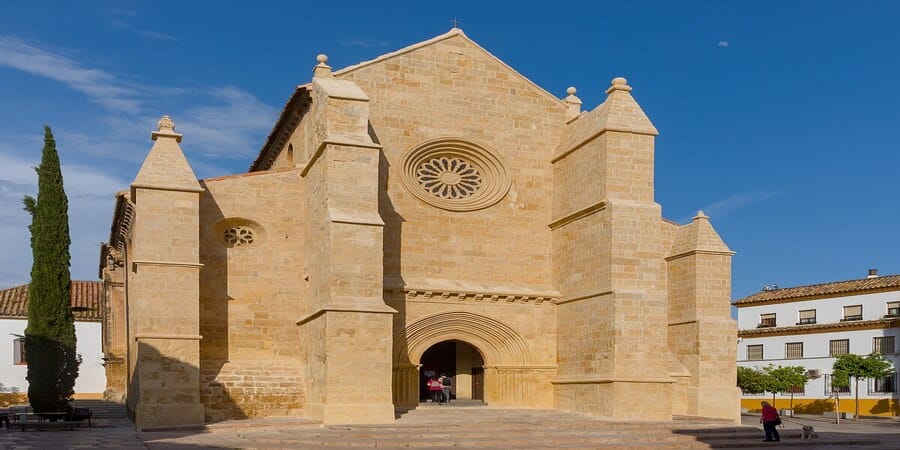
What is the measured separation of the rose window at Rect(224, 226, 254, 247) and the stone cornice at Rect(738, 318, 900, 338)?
28.4m

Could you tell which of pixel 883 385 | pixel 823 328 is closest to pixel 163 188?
pixel 883 385

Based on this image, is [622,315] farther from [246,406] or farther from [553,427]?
[246,406]

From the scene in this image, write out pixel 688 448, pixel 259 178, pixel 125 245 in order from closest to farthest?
→ 1. pixel 688 448
2. pixel 259 178
3. pixel 125 245

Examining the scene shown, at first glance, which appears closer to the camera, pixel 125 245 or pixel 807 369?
pixel 125 245

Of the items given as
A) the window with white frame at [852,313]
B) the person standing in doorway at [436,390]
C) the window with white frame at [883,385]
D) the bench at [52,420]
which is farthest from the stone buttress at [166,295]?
the window with white frame at [852,313]

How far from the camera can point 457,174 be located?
22.5 meters

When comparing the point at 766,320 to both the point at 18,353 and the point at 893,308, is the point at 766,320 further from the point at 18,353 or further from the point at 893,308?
the point at 18,353

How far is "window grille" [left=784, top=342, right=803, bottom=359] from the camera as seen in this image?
42406 mm

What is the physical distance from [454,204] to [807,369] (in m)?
26.1

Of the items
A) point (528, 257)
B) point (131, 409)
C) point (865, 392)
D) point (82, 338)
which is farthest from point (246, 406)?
point (865, 392)

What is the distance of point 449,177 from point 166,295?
283 inches

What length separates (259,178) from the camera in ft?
69.4

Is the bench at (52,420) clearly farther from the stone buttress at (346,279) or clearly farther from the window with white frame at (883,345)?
the window with white frame at (883,345)

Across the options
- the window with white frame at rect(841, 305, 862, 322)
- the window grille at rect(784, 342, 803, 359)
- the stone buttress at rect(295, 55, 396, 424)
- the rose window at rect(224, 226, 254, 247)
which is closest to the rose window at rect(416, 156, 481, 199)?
the stone buttress at rect(295, 55, 396, 424)
